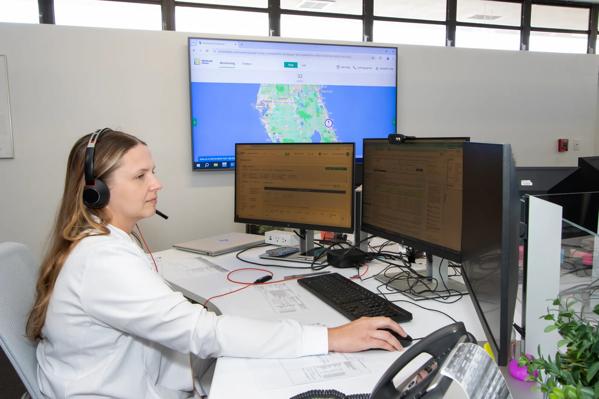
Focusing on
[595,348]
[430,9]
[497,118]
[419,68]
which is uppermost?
[430,9]

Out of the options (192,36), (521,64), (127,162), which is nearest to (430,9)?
(521,64)

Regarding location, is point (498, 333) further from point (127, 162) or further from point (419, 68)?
point (419, 68)

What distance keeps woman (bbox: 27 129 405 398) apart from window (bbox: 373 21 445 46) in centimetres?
368

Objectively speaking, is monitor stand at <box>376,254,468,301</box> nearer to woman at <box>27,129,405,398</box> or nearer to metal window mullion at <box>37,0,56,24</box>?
woman at <box>27,129,405,398</box>

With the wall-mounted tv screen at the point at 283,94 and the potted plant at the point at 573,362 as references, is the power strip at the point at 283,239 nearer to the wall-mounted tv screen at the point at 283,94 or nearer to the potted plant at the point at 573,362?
the wall-mounted tv screen at the point at 283,94

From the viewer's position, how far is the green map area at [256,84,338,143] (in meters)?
3.15

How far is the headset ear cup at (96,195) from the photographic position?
42.0 inches

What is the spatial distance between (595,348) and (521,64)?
393cm

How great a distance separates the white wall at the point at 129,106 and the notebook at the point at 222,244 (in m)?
0.90

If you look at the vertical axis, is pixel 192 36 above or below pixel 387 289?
above

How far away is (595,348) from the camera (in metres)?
0.48

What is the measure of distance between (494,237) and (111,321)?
0.83m

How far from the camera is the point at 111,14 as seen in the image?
3592 mm

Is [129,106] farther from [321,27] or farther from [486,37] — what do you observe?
[486,37]
